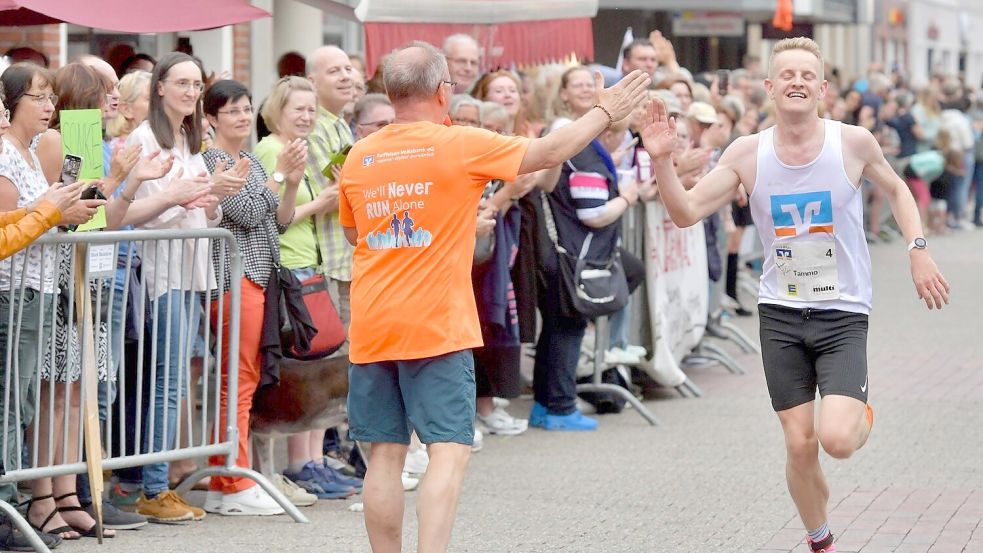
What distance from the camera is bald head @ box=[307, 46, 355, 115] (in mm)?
8328

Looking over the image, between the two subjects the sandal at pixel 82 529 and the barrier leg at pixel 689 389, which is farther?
the barrier leg at pixel 689 389

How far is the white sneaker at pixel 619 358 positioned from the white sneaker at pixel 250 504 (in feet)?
10.8

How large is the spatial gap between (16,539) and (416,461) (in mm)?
2278

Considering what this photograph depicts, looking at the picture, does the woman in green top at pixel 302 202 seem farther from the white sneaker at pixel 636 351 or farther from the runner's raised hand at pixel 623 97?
the white sneaker at pixel 636 351

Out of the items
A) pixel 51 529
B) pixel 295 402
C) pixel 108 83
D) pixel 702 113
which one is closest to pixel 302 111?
pixel 108 83

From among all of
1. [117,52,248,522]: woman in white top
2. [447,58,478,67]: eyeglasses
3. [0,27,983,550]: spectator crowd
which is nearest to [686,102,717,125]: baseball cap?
[0,27,983,550]: spectator crowd

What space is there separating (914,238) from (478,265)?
3.28m

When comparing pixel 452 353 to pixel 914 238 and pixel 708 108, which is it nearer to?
pixel 914 238

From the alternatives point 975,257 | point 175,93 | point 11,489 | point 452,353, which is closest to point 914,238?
point 452,353

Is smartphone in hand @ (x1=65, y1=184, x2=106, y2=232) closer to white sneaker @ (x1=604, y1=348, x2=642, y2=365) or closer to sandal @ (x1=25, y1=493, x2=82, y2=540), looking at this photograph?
sandal @ (x1=25, y1=493, x2=82, y2=540)

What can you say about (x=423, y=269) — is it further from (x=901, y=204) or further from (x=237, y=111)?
(x=237, y=111)

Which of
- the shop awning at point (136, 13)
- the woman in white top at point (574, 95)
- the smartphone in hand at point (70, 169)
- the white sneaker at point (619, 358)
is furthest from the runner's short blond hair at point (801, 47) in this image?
the white sneaker at point (619, 358)

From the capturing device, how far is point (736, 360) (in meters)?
12.6

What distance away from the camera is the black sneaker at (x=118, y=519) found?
7027mm
